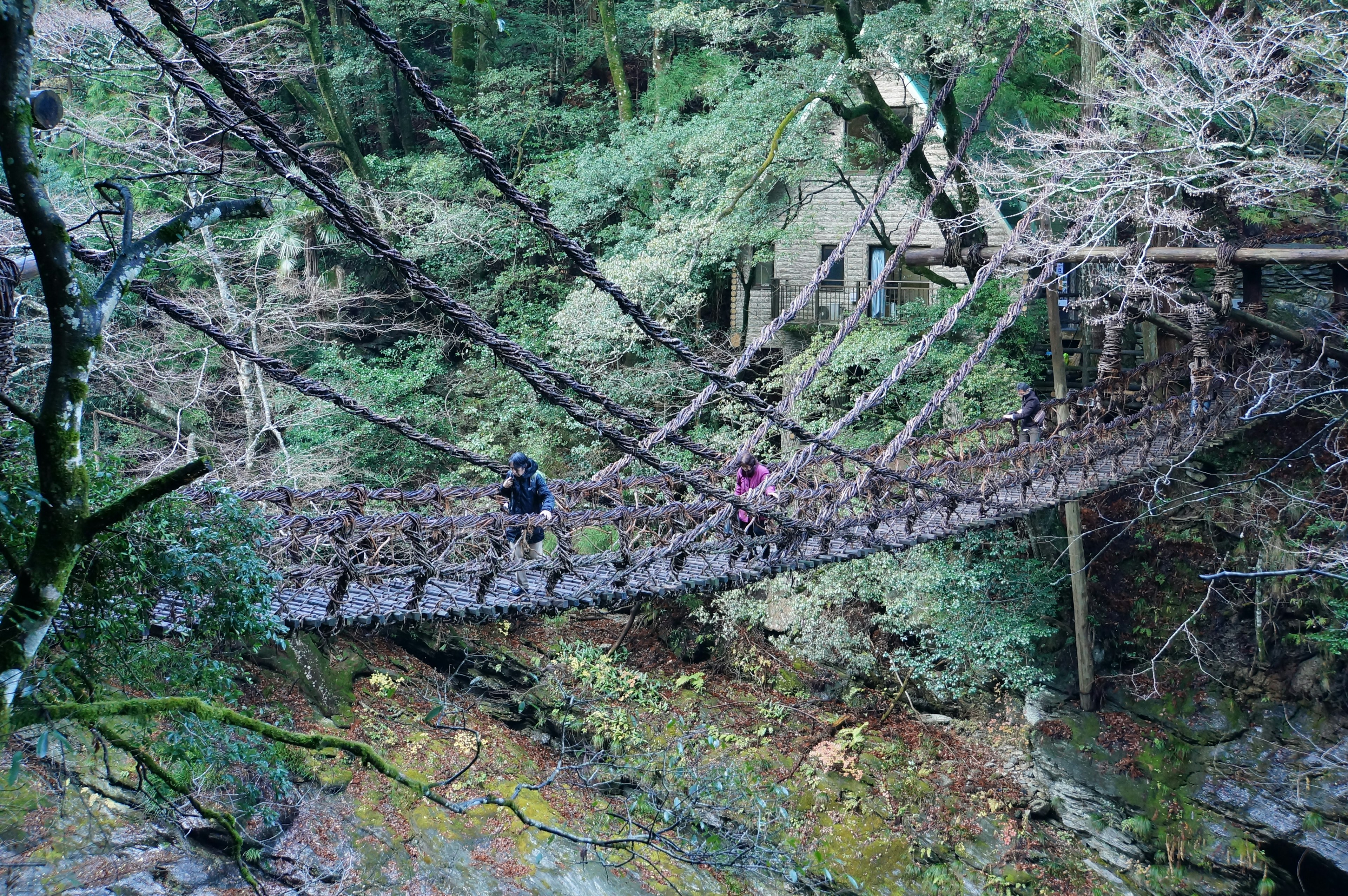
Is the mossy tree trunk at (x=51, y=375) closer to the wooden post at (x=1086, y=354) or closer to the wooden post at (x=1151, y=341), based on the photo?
the wooden post at (x=1151, y=341)

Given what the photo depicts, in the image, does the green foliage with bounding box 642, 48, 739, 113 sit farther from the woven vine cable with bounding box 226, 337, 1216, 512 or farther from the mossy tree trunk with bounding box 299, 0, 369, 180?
the woven vine cable with bounding box 226, 337, 1216, 512

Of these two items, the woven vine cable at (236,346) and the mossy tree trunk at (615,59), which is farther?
the mossy tree trunk at (615,59)

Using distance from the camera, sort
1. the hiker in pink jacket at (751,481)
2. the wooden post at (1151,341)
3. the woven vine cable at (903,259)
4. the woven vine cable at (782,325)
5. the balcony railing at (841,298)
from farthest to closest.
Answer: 1. the balcony railing at (841,298)
2. the wooden post at (1151,341)
3. the woven vine cable at (903,259)
4. the hiker in pink jacket at (751,481)
5. the woven vine cable at (782,325)

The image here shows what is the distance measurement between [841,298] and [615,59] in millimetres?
4024

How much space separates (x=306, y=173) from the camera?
2.46 meters

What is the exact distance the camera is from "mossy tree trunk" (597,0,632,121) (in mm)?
11430

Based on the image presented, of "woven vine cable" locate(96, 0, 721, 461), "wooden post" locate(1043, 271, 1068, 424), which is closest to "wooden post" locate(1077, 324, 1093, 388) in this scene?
"wooden post" locate(1043, 271, 1068, 424)

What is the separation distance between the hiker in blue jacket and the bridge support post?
4.86 meters

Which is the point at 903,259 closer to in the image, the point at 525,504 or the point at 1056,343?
the point at 1056,343

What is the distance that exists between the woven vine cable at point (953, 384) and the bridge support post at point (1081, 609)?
172cm

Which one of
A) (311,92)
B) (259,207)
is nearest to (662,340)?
(259,207)

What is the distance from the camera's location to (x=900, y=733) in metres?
8.73

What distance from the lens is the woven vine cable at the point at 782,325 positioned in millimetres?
4965

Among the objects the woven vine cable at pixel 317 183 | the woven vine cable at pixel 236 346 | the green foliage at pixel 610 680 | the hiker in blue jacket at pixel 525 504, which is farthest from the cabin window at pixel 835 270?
the woven vine cable at pixel 236 346
